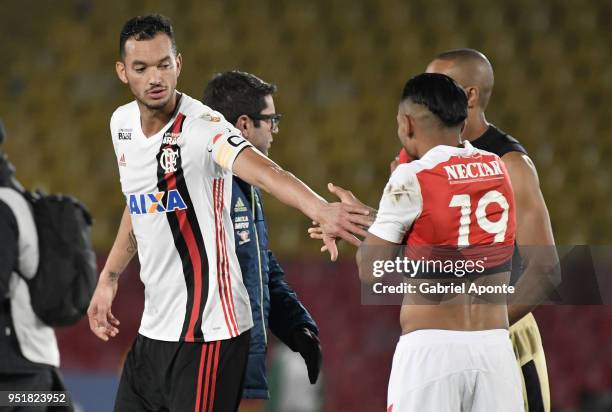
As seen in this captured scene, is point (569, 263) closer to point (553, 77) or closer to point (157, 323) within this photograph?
point (553, 77)

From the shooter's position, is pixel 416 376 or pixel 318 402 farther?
pixel 318 402

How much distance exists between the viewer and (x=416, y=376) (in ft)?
10.1

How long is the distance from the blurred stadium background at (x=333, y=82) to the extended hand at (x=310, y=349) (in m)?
3.87

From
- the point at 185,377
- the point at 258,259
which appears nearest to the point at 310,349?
the point at 258,259

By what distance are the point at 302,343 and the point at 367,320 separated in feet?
12.2

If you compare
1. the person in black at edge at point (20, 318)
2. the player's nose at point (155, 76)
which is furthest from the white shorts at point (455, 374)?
the person in black at edge at point (20, 318)

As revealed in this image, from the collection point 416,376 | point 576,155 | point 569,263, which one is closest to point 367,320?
point 569,263

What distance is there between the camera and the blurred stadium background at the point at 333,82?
25.9 ft

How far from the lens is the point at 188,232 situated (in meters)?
3.24

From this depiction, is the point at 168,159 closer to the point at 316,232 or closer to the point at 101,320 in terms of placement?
the point at 316,232

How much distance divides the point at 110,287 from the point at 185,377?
613 mm
